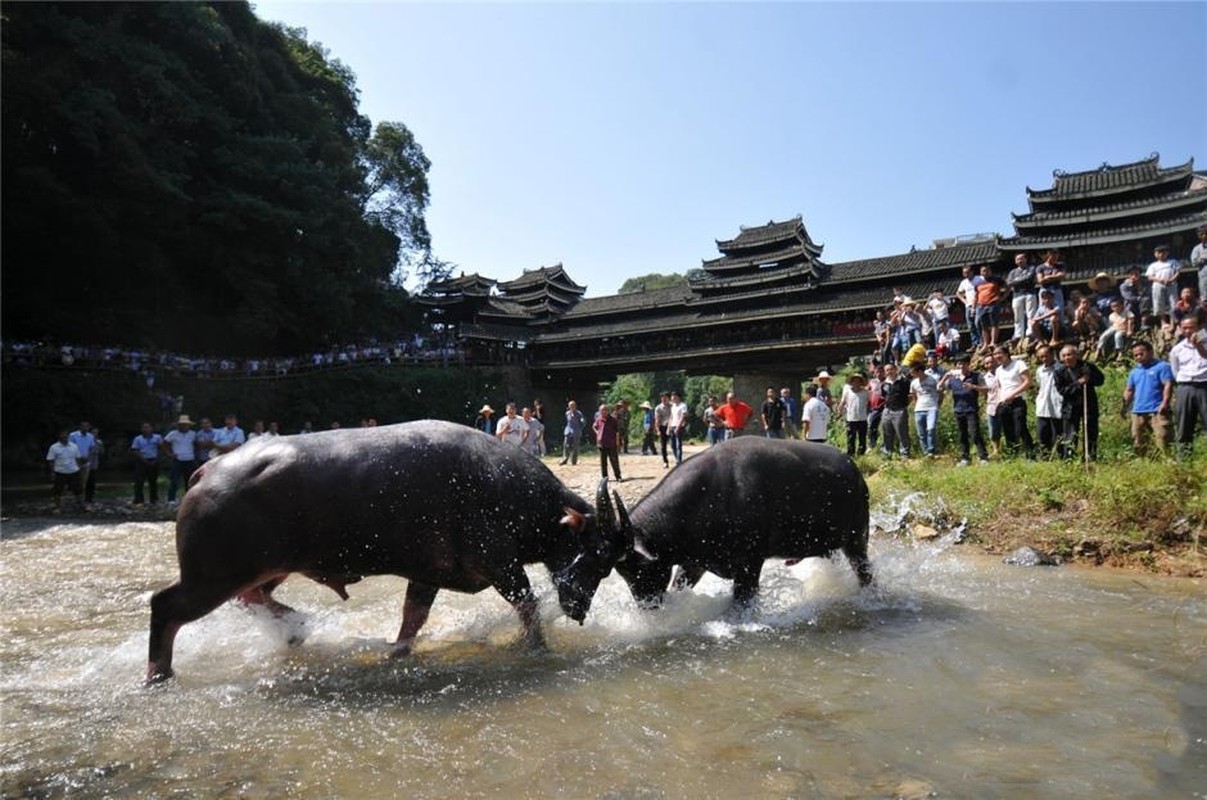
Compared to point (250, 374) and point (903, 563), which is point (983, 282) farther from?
point (250, 374)

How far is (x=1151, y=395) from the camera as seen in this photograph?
31.1ft

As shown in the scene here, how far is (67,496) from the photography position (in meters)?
17.6

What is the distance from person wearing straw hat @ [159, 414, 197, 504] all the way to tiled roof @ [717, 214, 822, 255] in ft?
102

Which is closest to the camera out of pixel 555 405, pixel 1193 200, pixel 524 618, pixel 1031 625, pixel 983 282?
pixel 524 618

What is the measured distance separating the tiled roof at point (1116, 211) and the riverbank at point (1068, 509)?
2131 centimetres

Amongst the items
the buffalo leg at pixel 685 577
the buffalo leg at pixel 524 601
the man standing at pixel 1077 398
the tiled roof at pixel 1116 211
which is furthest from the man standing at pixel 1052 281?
the tiled roof at pixel 1116 211

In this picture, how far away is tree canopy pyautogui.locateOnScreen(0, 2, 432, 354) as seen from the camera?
2812cm

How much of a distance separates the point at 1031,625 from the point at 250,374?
1369 inches

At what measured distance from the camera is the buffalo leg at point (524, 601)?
16.5 ft

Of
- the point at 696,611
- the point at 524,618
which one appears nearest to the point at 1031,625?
the point at 696,611

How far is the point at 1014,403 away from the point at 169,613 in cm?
1121

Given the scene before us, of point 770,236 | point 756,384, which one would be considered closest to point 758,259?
point 770,236

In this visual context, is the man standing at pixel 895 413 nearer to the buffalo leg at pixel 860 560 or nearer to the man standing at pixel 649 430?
the buffalo leg at pixel 860 560

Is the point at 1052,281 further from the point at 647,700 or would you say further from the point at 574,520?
the point at 647,700
